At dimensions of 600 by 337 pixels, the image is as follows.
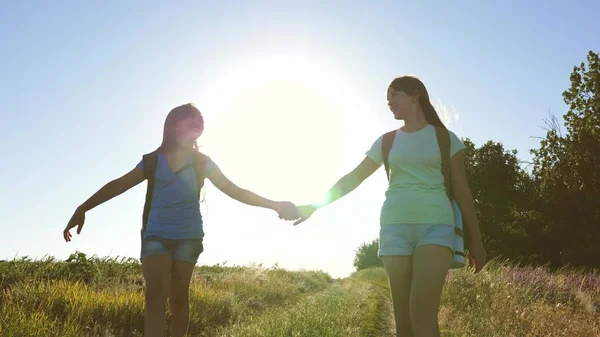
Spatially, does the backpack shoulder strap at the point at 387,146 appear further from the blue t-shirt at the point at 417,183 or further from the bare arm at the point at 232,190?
the bare arm at the point at 232,190

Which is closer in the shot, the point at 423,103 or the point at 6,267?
the point at 423,103

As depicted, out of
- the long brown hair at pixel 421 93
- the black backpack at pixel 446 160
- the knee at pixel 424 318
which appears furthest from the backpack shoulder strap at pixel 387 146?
the knee at pixel 424 318

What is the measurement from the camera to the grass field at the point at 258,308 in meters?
7.37

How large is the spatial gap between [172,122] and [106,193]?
0.91 meters

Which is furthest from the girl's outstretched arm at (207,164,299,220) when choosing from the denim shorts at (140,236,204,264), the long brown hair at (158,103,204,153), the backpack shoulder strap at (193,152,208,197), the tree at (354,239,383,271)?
the tree at (354,239,383,271)

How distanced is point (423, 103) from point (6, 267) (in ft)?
41.8

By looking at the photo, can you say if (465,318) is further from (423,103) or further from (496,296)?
(423,103)

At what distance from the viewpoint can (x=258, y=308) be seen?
1311 centimetres

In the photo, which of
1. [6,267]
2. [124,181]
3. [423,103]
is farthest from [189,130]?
[6,267]

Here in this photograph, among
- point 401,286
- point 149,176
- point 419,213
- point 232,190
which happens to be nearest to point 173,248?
point 149,176

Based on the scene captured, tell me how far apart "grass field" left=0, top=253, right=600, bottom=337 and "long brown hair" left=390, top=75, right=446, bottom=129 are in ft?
12.7

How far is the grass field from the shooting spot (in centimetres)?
737

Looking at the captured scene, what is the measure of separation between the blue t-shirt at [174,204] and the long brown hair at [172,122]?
0.34 ft

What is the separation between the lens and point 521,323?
872 cm
